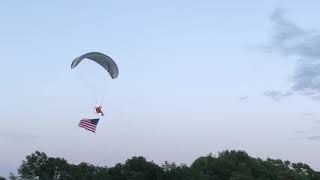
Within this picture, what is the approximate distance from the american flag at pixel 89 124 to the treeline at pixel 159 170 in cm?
3934

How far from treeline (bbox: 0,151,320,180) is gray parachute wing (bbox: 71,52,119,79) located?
137ft

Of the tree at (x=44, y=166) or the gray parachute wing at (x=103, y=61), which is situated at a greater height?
the tree at (x=44, y=166)

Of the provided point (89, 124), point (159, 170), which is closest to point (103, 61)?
point (89, 124)

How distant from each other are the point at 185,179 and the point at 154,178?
5213 millimetres

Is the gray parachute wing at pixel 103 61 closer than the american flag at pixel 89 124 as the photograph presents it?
Yes

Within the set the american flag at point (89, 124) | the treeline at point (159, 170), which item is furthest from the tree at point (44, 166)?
the american flag at point (89, 124)

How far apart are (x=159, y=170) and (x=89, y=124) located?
47265 millimetres

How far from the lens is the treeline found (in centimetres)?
9111

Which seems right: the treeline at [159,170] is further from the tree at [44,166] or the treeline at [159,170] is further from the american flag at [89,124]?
the american flag at [89,124]

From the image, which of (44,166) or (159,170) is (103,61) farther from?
(44,166)

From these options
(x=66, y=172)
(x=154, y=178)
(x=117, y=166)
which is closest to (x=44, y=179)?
(x=66, y=172)

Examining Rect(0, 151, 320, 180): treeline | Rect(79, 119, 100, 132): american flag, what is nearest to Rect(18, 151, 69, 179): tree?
Rect(0, 151, 320, 180): treeline

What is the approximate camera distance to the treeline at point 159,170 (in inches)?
3587

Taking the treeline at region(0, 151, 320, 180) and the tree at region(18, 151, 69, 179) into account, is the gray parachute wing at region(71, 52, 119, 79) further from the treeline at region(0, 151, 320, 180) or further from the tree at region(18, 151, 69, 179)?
the tree at region(18, 151, 69, 179)
